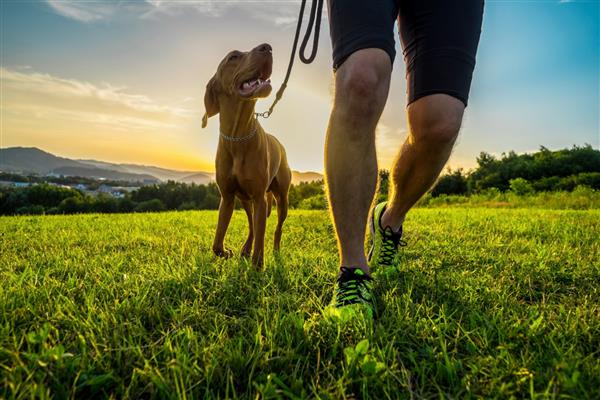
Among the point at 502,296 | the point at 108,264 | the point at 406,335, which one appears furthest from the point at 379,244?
the point at 108,264

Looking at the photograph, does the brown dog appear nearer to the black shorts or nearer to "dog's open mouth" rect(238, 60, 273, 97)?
"dog's open mouth" rect(238, 60, 273, 97)

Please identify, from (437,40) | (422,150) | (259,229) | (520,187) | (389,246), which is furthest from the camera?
(520,187)

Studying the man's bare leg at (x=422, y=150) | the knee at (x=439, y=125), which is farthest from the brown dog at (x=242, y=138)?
the knee at (x=439, y=125)

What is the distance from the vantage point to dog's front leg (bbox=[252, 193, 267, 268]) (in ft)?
10.1

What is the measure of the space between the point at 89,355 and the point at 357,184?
54.4 inches

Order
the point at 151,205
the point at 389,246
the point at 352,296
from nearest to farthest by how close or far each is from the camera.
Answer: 1. the point at 352,296
2. the point at 389,246
3. the point at 151,205

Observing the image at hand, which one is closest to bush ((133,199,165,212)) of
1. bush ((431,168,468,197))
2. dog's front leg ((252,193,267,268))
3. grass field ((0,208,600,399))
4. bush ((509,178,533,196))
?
bush ((431,168,468,197))

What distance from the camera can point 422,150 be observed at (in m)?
2.58

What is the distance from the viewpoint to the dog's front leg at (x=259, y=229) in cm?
→ 308

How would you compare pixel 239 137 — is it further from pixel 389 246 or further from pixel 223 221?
pixel 389 246

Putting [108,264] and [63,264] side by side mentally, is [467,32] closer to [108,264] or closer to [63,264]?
[108,264]

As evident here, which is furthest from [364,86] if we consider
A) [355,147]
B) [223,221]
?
[223,221]

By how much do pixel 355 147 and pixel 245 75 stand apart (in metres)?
1.74

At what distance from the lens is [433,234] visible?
4.99 m
